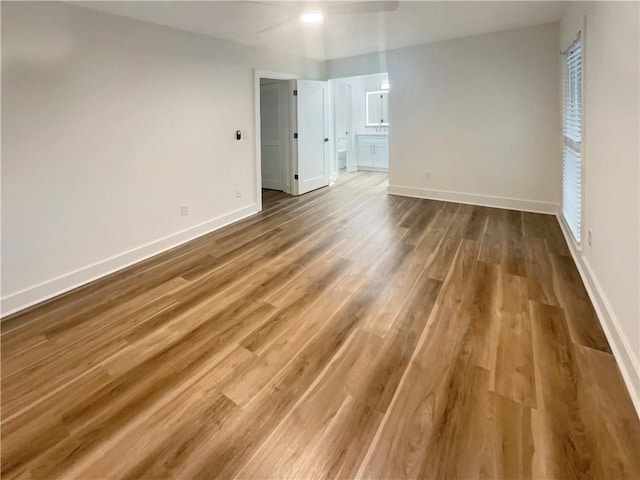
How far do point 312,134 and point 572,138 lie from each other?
159 inches

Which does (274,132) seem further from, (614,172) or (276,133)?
(614,172)

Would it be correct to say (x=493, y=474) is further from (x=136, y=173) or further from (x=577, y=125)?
(x=136, y=173)

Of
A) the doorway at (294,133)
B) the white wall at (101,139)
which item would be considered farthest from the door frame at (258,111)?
the doorway at (294,133)

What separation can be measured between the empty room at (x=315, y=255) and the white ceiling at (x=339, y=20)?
44 mm

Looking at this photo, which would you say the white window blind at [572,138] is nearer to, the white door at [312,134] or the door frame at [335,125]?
the white door at [312,134]

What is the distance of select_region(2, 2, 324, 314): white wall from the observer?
2678mm

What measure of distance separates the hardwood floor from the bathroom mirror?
6.24 metres

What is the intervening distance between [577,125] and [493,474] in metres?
3.26

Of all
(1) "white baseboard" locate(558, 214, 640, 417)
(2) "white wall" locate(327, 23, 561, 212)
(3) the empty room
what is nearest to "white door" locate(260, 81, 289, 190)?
(3) the empty room

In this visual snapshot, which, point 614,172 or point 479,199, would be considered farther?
point 479,199

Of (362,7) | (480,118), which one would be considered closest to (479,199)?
(480,118)

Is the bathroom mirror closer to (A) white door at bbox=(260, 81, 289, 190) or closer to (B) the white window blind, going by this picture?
(A) white door at bbox=(260, 81, 289, 190)

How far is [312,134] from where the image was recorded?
254 inches

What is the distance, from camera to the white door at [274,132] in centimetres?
623
